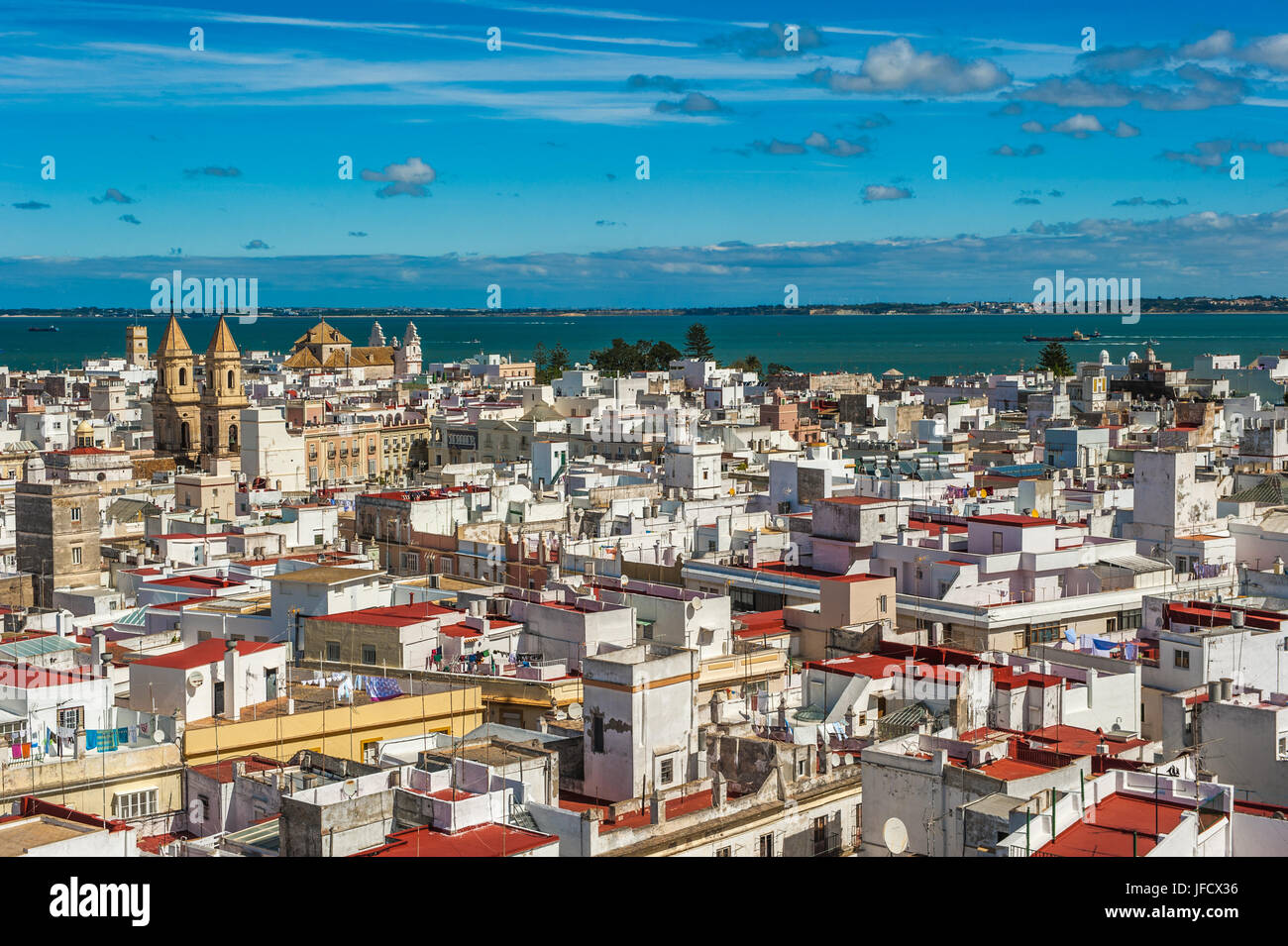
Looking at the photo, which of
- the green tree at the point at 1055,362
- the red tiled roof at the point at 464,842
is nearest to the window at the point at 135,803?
the red tiled roof at the point at 464,842

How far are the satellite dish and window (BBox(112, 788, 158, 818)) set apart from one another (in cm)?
703

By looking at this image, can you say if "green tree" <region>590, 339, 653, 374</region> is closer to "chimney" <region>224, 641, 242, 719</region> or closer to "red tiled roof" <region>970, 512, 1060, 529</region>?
"red tiled roof" <region>970, 512, 1060, 529</region>

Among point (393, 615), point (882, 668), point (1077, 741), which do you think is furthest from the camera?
point (393, 615)

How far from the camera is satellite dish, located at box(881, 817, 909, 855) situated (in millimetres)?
14359

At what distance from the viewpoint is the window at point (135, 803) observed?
15492mm

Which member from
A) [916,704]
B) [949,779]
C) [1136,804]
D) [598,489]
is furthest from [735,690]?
[598,489]

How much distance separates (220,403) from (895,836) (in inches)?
1804

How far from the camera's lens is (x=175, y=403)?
57.5m

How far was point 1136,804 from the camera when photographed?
13.0 m

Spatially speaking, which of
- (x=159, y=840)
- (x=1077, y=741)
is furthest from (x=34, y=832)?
(x=1077, y=741)

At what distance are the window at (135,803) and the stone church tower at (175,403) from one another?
42.8 m

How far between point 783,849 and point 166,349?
154 ft

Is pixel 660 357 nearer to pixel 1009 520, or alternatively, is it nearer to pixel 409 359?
pixel 409 359
